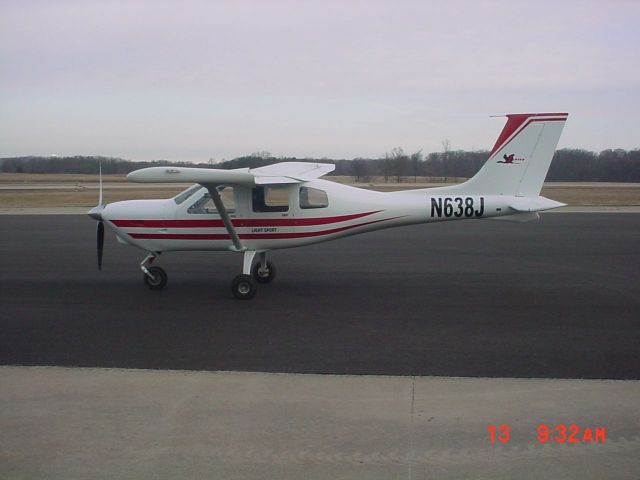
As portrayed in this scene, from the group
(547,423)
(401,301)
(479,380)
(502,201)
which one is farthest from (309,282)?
(547,423)

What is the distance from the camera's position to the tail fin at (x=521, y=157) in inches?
449

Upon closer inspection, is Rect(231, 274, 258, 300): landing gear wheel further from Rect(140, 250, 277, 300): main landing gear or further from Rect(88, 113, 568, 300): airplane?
Rect(88, 113, 568, 300): airplane

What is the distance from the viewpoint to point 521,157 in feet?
37.8

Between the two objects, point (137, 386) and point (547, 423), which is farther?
point (137, 386)

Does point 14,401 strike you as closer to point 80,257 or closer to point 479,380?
point 479,380

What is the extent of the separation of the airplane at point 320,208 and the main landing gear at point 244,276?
1.0 inches

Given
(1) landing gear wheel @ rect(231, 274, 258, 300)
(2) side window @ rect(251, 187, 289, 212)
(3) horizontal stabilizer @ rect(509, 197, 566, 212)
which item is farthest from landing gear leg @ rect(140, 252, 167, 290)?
(3) horizontal stabilizer @ rect(509, 197, 566, 212)

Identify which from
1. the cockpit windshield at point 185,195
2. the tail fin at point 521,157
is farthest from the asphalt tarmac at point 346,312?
the tail fin at point 521,157

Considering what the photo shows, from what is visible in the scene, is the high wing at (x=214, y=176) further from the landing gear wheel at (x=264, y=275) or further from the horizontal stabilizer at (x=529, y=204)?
the horizontal stabilizer at (x=529, y=204)

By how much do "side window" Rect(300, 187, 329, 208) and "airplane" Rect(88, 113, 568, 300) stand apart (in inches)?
0.7

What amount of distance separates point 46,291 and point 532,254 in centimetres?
1125

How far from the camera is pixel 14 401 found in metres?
6.11

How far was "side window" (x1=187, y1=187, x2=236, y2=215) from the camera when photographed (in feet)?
37.5

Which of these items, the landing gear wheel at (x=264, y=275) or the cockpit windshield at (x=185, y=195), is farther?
the landing gear wheel at (x=264, y=275)
